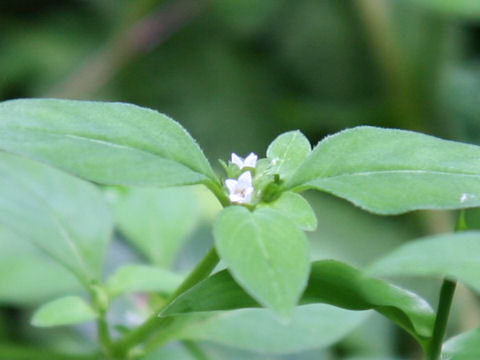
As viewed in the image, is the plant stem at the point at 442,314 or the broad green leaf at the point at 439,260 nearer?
the broad green leaf at the point at 439,260

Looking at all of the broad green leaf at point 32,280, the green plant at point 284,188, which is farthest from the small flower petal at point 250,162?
the broad green leaf at point 32,280

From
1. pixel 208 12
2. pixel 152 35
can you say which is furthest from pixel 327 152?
pixel 208 12

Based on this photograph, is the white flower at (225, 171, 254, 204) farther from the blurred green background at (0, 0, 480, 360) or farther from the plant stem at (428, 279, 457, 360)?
the blurred green background at (0, 0, 480, 360)

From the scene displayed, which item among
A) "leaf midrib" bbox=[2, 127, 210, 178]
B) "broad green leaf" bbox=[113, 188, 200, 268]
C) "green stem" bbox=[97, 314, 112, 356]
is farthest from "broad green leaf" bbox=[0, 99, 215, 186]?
"broad green leaf" bbox=[113, 188, 200, 268]

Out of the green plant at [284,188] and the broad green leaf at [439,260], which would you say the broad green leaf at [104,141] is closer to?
the green plant at [284,188]

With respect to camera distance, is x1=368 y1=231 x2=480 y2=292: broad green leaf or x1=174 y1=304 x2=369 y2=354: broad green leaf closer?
x1=368 y1=231 x2=480 y2=292: broad green leaf

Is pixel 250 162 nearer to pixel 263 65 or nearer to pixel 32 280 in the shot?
pixel 32 280
